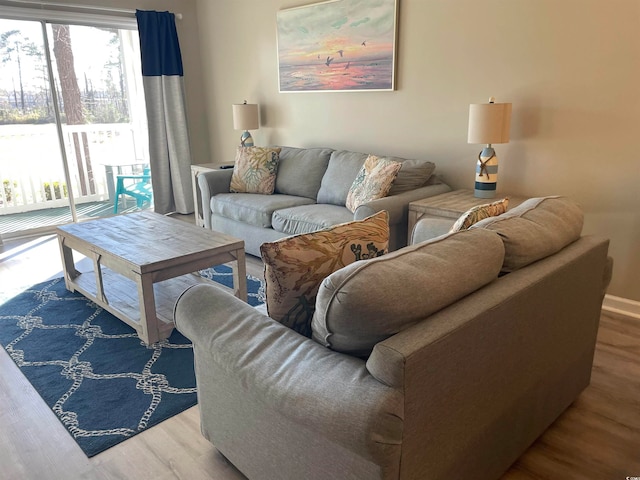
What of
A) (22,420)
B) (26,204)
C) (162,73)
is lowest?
(22,420)

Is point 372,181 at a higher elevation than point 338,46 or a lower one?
lower

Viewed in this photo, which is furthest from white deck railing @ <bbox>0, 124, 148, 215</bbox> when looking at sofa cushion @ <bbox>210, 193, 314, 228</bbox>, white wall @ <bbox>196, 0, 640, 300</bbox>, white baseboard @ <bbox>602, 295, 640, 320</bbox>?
white baseboard @ <bbox>602, 295, 640, 320</bbox>

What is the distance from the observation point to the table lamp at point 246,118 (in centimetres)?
468

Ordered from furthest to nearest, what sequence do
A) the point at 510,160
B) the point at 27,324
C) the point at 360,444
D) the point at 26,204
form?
1. the point at 26,204
2. the point at 510,160
3. the point at 27,324
4. the point at 360,444

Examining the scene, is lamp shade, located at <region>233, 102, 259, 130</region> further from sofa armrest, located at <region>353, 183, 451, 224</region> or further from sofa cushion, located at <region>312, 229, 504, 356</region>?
sofa cushion, located at <region>312, 229, 504, 356</region>

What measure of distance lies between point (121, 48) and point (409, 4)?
3.24 meters

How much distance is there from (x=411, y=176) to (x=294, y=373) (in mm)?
2432

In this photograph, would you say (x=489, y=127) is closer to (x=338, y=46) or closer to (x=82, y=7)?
(x=338, y=46)

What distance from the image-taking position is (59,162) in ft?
16.2

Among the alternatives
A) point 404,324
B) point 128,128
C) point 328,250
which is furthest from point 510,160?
point 128,128

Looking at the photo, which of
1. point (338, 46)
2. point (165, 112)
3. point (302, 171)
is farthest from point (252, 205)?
point (165, 112)

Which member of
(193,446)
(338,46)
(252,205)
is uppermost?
(338,46)

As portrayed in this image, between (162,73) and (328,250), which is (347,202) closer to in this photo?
(328,250)

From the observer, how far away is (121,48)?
202 inches
